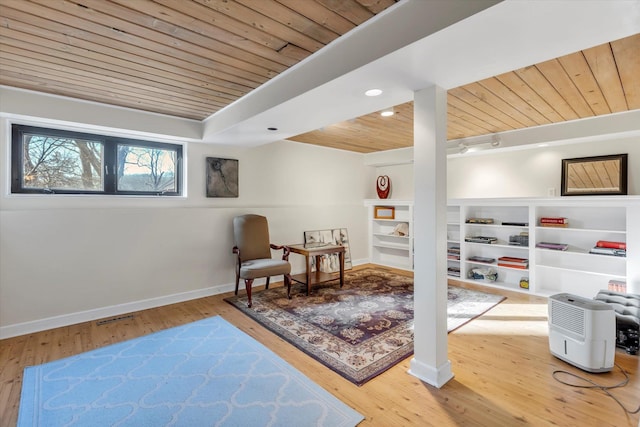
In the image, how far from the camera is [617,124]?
3383 millimetres

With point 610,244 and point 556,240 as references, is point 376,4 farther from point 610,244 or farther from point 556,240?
point 556,240

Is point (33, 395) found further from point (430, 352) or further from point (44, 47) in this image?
point (430, 352)

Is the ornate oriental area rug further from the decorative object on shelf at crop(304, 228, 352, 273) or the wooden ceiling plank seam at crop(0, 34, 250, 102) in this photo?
the wooden ceiling plank seam at crop(0, 34, 250, 102)

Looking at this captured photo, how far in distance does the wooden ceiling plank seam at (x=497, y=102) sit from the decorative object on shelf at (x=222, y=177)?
120 inches

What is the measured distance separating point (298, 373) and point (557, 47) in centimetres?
255

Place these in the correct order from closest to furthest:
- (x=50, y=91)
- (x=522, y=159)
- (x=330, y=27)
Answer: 1. (x=330, y=27)
2. (x=50, y=91)
3. (x=522, y=159)

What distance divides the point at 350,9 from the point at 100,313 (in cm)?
375

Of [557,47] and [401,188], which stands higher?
[557,47]

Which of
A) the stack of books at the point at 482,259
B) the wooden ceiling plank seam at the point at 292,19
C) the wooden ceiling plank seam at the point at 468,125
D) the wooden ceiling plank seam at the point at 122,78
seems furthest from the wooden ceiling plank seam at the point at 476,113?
the wooden ceiling plank seam at the point at 122,78

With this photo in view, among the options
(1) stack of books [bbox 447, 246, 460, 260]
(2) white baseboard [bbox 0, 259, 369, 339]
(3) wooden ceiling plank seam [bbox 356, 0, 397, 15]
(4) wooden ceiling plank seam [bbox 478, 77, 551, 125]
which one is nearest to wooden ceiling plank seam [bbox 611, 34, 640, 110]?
(4) wooden ceiling plank seam [bbox 478, 77, 551, 125]

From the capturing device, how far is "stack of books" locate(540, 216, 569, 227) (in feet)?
13.1

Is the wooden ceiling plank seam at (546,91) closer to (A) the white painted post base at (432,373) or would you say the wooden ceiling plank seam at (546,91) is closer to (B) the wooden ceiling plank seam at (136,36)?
(B) the wooden ceiling plank seam at (136,36)

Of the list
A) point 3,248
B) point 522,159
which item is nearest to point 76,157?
point 3,248

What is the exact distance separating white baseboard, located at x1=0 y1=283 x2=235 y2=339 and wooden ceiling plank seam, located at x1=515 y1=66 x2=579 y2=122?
407 cm
